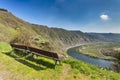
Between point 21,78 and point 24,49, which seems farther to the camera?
point 24,49

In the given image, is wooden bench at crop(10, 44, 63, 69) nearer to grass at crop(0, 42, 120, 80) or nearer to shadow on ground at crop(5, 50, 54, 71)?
shadow on ground at crop(5, 50, 54, 71)

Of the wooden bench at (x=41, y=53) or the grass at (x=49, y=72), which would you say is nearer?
the grass at (x=49, y=72)

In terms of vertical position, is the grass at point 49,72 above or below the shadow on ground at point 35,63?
below

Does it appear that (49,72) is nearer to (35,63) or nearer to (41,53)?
(35,63)

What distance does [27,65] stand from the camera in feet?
38.9

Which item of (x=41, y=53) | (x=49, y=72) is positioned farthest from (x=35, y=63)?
(x=49, y=72)

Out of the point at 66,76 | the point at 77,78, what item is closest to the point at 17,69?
the point at 66,76

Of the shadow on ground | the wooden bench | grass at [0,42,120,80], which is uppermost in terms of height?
the wooden bench

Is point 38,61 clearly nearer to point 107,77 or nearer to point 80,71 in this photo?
point 80,71

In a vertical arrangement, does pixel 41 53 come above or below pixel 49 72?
above

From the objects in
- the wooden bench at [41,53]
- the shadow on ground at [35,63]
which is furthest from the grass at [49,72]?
the wooden bench at [41,53]

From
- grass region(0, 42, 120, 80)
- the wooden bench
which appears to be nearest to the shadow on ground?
grass region(0, 42, 120, 80)

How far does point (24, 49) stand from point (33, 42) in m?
6.16

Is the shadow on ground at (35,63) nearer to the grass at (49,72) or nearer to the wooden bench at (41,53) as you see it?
the grass at (49,72)
